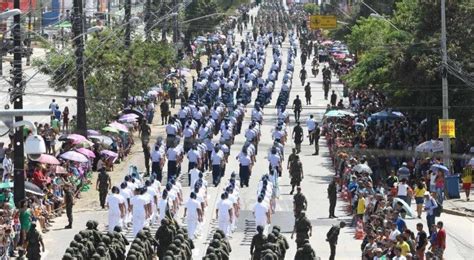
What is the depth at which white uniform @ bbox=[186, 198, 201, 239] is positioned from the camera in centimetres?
3422

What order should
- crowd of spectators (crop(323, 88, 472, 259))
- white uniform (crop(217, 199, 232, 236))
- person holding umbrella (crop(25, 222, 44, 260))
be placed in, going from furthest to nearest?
white uniform (crop(217, 199, 232, 236)) → person holding umbrella (crop(25, 222, 44, 260)) → crowd of spectators (crop(323, 88, 472, 259))

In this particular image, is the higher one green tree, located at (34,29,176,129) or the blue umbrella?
green tree, located at (34,29,176,129)

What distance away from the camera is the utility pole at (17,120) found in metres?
35.2

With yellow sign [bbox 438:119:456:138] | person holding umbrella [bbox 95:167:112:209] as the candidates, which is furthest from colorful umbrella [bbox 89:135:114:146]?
yellow sign [bbox 438:119:456:138]

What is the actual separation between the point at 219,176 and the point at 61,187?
19.7 feet

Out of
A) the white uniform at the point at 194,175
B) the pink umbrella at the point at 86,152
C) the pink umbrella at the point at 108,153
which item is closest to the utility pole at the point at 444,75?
A: the white uniform at the point at 194,175

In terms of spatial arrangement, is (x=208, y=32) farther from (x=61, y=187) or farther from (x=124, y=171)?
(x=61, y=187)

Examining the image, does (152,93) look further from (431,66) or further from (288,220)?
(288,220)

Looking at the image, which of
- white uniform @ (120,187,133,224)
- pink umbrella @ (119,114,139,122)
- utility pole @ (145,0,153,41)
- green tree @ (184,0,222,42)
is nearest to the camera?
white uniform @ (120,187,133,224)

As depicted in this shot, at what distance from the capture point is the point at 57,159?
39.8m

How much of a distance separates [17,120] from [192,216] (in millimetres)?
4658

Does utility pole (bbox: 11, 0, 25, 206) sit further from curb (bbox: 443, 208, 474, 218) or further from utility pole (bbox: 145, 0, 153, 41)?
utility pole (bbox: 145, 0, 153, 41)

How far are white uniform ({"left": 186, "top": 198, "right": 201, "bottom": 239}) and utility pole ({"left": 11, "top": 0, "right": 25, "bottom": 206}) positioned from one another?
3.79 metres

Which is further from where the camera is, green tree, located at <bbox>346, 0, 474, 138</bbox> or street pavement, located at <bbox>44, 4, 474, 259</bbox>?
green tree, located at <bbox>346, 0, 474, 138</bbox>
